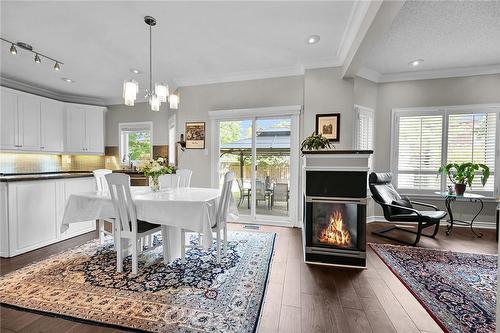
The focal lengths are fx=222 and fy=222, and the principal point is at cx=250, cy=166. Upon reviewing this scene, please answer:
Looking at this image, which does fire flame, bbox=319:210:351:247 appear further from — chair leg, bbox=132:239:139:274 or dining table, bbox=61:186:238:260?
chair leg, bbox=132:239:139:274

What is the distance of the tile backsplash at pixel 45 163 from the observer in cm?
454

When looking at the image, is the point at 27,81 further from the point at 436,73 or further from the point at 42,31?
the point at 436,73

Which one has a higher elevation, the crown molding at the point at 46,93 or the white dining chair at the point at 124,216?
the crown molding at the point at 46,93

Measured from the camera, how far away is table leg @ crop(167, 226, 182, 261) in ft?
8.54

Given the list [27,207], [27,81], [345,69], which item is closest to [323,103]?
[345,69]

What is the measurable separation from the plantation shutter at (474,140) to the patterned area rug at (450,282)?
1.99 meters

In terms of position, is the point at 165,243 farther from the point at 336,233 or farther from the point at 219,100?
the point at 219,100

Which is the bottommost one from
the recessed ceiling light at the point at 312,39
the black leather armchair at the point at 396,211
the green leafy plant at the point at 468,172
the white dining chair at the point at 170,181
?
the black leather armchair at the point at 396,211

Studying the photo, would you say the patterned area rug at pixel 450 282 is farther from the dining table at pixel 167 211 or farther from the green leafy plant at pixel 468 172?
the dining table at pixel 167 211

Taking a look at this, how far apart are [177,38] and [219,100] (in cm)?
150

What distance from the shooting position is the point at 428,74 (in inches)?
164

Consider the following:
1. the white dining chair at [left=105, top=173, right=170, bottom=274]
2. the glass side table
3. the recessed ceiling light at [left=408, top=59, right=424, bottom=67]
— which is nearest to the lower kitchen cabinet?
the white dining chair at [left=105, top=173, right=170, bottom=274]

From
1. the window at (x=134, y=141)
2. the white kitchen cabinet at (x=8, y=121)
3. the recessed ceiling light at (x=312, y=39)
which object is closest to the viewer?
the recessed ceiling light at (x=312, y=39)

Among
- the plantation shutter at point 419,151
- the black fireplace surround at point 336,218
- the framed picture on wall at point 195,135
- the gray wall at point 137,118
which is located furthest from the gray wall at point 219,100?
the plantation shutter at point 419,151
